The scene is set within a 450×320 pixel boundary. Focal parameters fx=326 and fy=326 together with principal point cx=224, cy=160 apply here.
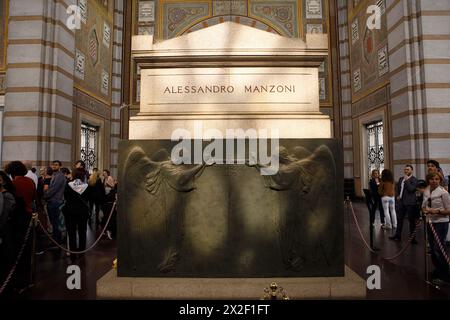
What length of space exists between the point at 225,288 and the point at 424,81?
8.61 metres

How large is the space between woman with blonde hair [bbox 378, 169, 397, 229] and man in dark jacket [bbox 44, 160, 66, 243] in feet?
23.9

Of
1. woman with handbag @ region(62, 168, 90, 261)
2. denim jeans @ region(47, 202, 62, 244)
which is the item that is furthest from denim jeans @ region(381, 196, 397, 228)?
denim jeans @ region(47, 202, 62, 244)

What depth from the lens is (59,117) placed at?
32.3 ft

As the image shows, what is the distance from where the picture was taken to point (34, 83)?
30.5 ft

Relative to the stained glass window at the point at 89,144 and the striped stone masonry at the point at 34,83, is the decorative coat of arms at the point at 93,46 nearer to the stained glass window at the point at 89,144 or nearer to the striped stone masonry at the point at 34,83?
the stained glass window at the point at 89,144

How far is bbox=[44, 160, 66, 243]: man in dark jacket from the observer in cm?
621

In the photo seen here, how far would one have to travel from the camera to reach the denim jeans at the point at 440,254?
431cm

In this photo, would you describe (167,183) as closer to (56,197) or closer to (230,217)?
(230,217)

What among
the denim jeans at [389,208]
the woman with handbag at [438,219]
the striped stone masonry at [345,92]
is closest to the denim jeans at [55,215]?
the woman with handbag at [438,219]

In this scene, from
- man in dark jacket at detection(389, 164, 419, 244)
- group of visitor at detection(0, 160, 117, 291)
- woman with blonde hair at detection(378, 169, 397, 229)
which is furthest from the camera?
woman with blonde hair at detection(378, 169, 397, 229)

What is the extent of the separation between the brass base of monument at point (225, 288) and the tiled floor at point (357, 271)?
0.31 meters

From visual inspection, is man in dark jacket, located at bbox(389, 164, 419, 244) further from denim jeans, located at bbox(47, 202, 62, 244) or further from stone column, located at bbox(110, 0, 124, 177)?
stone column, located at bbox(110, 0, 124, 177)
